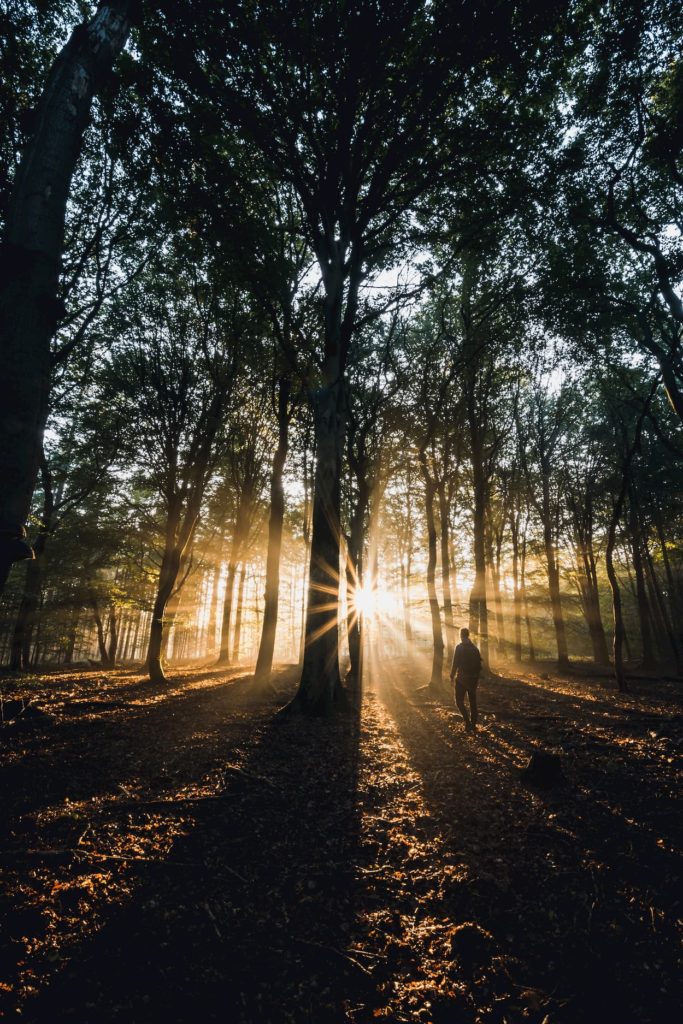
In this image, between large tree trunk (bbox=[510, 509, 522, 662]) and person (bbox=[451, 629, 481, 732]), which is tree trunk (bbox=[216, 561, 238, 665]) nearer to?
person (bbox=[451, 629, 481, 732])

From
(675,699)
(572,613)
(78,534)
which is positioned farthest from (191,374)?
(572,613)

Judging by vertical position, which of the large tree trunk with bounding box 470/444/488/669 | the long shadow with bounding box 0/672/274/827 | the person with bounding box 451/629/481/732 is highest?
the large tree trunk with bounding box 470/444/488/669

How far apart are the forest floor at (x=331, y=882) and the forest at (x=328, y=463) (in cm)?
3

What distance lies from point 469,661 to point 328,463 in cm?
613

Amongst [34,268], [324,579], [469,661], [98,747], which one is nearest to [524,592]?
[469,661]

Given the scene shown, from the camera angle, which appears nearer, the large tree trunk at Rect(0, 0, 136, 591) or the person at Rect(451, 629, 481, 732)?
the large tree trunk at Rect(0, 0, 136, 591)

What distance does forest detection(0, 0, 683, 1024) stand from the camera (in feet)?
8.45

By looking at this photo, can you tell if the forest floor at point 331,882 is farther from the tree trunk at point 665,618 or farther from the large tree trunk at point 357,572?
the tree trunk at point 665,618

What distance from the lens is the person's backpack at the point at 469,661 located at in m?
9.21

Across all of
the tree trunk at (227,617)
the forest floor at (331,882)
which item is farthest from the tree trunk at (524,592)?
the forest floor at (331,882)

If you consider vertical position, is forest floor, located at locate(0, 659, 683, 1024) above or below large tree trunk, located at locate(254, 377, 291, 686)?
below

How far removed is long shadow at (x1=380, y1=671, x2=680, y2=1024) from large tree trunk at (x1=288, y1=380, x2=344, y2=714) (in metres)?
4.20

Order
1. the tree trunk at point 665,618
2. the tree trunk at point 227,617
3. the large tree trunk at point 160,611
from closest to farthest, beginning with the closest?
the large tree trunk at point 160,611 → the tree trunk at point 665,618 → the tree trunk at point 227,617

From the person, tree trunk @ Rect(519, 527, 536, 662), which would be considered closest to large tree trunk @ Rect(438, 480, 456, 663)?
the person
